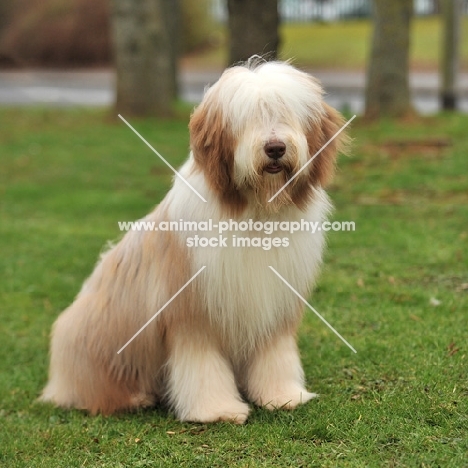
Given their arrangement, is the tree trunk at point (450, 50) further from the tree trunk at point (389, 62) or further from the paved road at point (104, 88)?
the paved road at point (104, 88)

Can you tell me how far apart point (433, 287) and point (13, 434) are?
10.1 feet

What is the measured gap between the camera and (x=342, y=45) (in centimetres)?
2708

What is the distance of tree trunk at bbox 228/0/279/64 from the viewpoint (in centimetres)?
880

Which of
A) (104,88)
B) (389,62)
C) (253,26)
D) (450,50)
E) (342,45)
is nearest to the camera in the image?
(253,26)

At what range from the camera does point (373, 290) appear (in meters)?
5.78

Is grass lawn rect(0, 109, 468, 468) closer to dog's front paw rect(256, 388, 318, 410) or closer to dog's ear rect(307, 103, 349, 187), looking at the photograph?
dog's front paw rect(256, 388, 318, 410)

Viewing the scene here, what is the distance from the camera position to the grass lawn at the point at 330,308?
3.69 meters

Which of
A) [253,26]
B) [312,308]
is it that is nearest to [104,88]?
[253,26]

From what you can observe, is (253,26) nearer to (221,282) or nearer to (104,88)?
(221,282)

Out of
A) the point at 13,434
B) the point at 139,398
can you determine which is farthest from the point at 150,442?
the point at 13,434

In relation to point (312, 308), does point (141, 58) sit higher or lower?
Answer: higher

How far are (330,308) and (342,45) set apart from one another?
A: 899 inches

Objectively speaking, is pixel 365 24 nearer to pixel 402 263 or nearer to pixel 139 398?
pixel 402 263

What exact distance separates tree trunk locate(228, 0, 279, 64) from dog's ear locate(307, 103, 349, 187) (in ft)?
16.5
